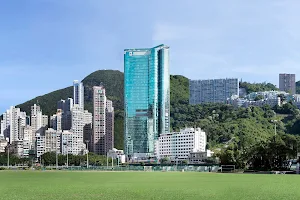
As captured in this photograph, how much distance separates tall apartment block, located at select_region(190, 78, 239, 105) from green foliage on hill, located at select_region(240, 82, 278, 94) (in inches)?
734

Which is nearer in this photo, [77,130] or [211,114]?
[211,114]

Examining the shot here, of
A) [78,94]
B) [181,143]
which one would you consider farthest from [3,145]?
[181,143]

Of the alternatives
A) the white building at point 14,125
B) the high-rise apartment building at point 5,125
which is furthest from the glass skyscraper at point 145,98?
the high-rise apartment building at point 5,125

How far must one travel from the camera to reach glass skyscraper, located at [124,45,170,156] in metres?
133

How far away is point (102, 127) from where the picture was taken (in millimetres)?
145625

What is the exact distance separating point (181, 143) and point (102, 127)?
31.1 meters

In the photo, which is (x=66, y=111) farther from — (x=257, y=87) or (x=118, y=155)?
(x=257, y=87)

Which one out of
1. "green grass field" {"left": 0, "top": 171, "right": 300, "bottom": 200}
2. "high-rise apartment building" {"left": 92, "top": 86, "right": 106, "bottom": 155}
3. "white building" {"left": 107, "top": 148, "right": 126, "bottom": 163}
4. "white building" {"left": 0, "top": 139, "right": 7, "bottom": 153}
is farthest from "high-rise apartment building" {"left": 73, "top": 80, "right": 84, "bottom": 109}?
"green grass field" {"left": 0, "top": 171, "right": 300, "bottom": 200}

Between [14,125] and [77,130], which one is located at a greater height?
[14,125]

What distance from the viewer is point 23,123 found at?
541 feet

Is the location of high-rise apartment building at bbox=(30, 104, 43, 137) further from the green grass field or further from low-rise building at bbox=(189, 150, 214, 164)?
the green grass field

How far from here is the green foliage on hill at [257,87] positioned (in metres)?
188

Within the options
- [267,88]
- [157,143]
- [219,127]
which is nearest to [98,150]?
[157,143]

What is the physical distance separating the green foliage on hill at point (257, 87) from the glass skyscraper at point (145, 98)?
60531mm
